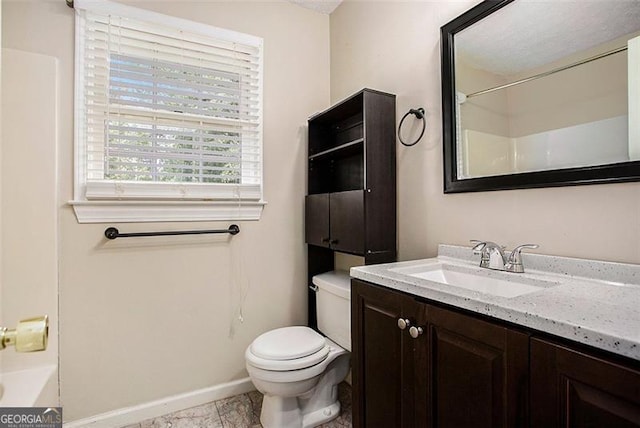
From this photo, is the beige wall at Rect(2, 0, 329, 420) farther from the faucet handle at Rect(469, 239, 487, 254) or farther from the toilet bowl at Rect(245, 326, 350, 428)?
the faucet handle at Rect(469, 239, 487, 254)

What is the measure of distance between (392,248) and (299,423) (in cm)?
99

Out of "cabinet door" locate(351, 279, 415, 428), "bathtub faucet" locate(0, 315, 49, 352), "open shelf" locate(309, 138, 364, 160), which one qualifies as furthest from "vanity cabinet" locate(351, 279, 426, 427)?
"bathtub faucet" locate(0, 315, 49, 352)

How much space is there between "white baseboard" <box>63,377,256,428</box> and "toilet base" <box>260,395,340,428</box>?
35 cm

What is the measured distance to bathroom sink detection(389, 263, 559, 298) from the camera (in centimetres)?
107

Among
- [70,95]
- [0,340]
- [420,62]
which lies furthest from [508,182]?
[70,95]

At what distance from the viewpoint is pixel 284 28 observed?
216 centimetres

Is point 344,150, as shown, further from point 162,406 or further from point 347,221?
point 162,406

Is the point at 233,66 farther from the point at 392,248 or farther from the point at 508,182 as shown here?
the point at 508,182

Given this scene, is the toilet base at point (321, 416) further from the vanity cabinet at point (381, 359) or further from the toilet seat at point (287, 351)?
the vanity cabinet at point (381, 359)

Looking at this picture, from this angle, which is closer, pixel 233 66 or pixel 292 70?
pixel 233 66

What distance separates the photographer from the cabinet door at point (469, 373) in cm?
73

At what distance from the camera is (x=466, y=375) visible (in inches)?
33.0

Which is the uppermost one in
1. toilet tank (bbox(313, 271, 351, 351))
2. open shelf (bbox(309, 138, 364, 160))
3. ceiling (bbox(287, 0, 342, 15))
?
ceiling (bbox(287, 0, 342, 15))

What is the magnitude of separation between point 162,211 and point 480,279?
1.60m
